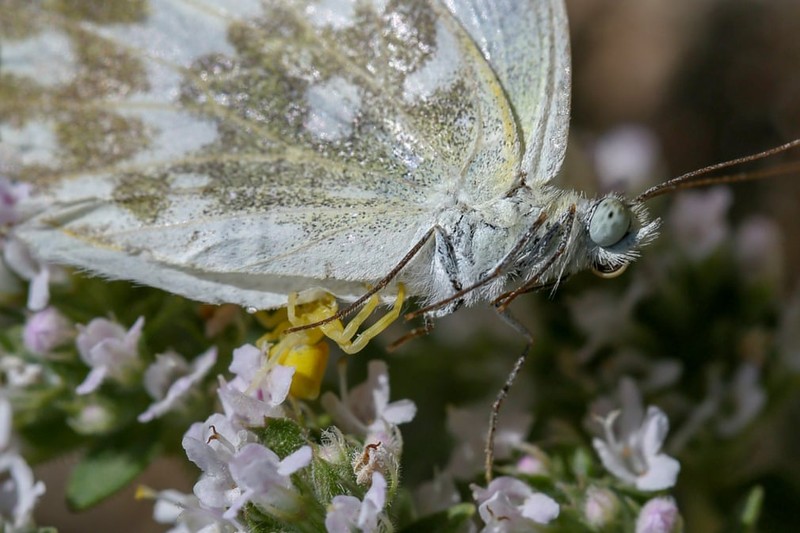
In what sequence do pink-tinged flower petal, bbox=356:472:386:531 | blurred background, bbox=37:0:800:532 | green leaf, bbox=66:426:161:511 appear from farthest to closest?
1. blurred background, bbox=37:0:800:532
2. green leaf, bbox=66:426:161:511
3. pink-tinged flower petal, bbox=356:472:386:531

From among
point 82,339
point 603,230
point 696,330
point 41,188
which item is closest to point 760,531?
point 696,330

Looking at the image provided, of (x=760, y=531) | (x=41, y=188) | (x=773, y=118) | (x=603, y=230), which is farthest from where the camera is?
(x=773, y=118)

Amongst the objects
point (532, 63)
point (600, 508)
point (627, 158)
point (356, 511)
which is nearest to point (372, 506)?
point (356, 511)

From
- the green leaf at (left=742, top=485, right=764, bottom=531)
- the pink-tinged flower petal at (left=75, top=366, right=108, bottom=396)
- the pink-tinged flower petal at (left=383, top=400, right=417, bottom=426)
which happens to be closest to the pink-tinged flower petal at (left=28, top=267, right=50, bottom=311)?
the pink-tinged flower petal at (left=75, top=366, right=108, bottom=396)

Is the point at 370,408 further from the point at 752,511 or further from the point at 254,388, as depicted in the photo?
the point at 752,511

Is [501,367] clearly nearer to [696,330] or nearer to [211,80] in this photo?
[696,330]

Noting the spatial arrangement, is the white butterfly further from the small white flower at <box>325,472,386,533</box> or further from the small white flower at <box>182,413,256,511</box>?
the small white flower at <box>325,472,386,533</box>

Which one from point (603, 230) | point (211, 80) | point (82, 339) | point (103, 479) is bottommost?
point (103, 479)
